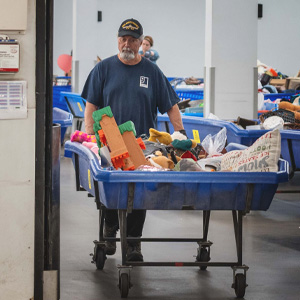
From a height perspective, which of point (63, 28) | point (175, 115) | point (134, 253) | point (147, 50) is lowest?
point (134, 253)

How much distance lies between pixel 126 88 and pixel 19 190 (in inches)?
79.0

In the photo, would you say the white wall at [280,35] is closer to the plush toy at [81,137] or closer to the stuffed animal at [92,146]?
the plush toy at [81,137]

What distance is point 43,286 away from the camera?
3.84 metres

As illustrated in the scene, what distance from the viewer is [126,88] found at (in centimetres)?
560

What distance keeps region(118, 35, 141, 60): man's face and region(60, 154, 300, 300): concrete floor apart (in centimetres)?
155

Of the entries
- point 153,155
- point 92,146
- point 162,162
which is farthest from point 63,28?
point 162,162

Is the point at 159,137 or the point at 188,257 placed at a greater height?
the point at 159,137

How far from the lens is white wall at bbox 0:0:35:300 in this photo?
12.2 feet

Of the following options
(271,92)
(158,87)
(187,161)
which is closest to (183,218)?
(158,87)

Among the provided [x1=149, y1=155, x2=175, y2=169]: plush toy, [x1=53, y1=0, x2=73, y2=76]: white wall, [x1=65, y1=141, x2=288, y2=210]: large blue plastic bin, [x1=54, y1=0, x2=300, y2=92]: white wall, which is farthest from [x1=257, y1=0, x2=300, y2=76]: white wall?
[x1=65, y1=141, x2=288, y2=210]: large blue plastic bin

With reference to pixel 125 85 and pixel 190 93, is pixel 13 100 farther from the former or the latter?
pixel 190 93

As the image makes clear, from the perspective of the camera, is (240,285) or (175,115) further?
(175,115)

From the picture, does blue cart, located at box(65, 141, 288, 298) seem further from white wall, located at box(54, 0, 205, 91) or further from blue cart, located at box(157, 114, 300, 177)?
white wall, located at box(54, 0, 205, 91)

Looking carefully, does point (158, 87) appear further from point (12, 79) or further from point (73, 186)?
point (73, 186)
